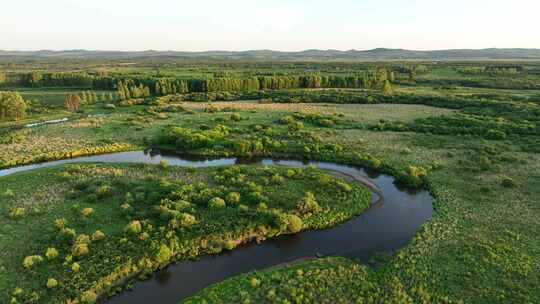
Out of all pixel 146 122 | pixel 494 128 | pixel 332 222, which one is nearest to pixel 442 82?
pixel 494 128

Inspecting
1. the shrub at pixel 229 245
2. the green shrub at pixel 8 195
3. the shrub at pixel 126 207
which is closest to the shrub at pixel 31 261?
the shrub at pixel 126 207

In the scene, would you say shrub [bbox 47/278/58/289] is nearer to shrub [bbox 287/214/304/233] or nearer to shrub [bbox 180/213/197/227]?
shrub [bbox 180/213/197/227]

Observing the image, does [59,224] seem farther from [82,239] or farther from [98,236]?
[98,236]

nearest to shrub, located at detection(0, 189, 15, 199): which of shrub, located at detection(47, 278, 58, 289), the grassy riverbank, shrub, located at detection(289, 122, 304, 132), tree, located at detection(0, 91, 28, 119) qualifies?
the grassy riverbank

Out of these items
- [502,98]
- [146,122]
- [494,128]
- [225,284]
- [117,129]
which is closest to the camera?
[225,284]

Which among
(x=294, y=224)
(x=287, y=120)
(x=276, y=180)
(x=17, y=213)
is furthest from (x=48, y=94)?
(x=294, y=224)

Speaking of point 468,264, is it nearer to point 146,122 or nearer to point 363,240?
point 363,240
